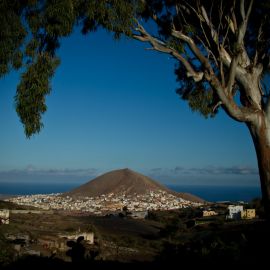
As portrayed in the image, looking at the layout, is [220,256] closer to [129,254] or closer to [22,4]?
[22,4]

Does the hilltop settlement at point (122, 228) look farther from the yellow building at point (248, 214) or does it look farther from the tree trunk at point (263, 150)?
the tree trunk at point (263, 150)

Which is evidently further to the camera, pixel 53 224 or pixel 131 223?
pixel 131 223

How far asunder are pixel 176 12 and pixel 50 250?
780 cm

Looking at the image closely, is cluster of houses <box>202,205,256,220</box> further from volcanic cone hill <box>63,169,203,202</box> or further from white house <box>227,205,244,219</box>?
volcanic cone hill <box>63,169,203,202</box>

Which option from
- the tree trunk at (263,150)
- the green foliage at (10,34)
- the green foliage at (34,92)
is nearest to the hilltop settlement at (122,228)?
the tree trunk at (263,150)

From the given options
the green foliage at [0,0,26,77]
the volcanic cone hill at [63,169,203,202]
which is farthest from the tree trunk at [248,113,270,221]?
the volcanic cone hill at [63,169,203,202]

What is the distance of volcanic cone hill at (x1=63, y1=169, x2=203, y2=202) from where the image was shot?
47162 millimetres

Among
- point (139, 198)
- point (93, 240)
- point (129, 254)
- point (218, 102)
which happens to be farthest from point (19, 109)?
point (139, 198)

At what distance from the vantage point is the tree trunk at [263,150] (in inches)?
360

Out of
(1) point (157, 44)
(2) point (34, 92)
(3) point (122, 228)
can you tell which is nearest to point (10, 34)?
(2) point (34, 92)

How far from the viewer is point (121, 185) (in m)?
48.1

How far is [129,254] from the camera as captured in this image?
14.6 metres

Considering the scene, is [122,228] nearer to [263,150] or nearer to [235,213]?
[235,213]

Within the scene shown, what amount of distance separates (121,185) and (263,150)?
39398mm
